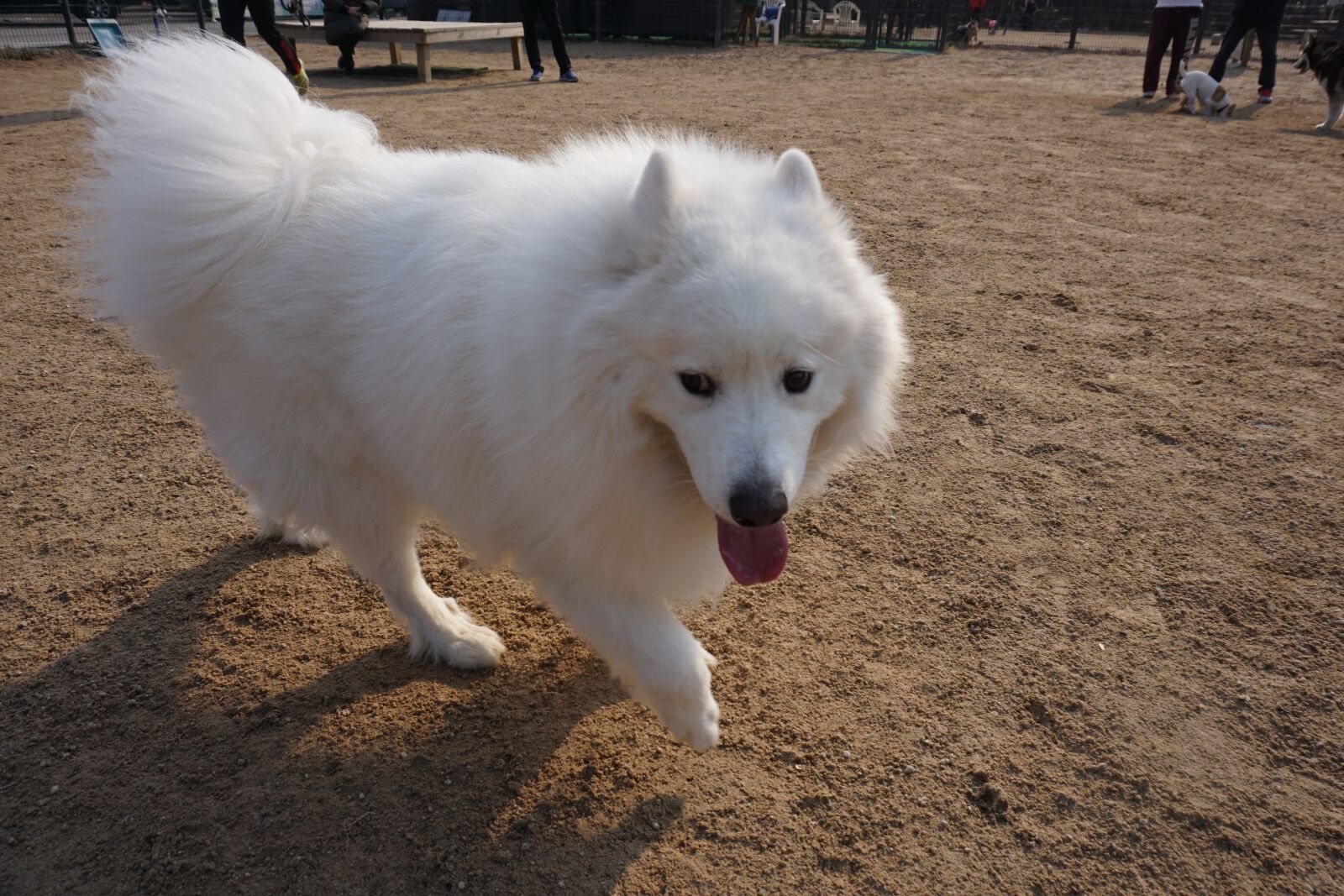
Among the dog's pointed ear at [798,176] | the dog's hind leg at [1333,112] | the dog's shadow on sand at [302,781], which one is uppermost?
the dog's pointed ear at [798,176]

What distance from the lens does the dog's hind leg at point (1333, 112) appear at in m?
10.4

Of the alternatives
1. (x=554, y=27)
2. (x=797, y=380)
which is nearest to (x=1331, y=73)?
(x=554, y=27)

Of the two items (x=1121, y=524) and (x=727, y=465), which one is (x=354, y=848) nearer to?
(x=727, y=465)

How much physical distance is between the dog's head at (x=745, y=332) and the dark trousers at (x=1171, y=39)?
12759 mm

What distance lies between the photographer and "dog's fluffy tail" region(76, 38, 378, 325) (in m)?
2.38

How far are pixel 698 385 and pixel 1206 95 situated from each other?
12.6 metres

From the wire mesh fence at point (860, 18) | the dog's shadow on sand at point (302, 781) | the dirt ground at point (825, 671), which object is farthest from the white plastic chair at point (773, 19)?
Answer: the dog's shadow on sand at point (302, 781)

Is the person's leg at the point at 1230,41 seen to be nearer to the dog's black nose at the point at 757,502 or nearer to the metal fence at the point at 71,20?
the dog's black nose at the point at 757,502

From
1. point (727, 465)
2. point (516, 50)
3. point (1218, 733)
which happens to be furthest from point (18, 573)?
point (516, 50)

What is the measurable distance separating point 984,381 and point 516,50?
493 inches

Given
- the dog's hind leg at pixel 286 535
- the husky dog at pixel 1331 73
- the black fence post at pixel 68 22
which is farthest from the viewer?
the black fence post at pixel 68 22

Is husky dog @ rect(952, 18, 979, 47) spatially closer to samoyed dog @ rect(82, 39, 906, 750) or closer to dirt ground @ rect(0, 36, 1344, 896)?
dirt ground @ rect(0, 36, 1344, 896)

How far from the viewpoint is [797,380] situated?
75.1 inches

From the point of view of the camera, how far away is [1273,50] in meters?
12.0
